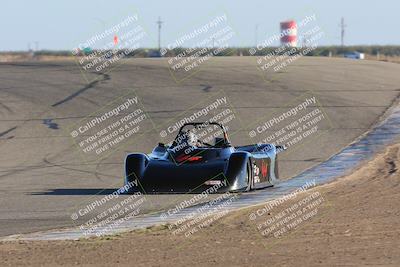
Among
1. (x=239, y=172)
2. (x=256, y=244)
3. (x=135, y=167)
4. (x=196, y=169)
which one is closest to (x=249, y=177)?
(x=239, y=172)

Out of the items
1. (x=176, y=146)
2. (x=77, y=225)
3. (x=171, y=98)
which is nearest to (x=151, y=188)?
(x=176, y=146)

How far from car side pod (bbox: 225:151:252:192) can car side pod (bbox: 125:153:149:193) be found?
1554 millimetres

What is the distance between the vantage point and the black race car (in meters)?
16.8

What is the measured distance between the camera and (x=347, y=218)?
510 inches

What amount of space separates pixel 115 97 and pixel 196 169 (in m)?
17.4

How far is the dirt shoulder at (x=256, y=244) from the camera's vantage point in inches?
396

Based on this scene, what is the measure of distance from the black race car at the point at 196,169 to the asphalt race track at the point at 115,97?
0.44 m

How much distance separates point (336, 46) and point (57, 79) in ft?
281

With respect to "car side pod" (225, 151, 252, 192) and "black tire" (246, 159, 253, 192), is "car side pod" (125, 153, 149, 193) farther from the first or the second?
"black tire" (246, 159, 253, 192)

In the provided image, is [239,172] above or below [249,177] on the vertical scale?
above

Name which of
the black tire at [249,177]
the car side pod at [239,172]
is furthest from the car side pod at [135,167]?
the black tire at [249,177]

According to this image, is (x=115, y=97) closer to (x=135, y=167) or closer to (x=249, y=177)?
(x=135, y=167)

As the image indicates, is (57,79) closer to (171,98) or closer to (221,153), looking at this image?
(171,98)

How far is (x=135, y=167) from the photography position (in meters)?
17.3
